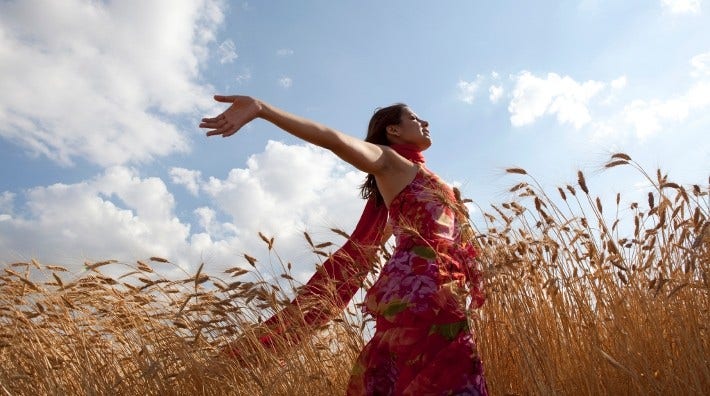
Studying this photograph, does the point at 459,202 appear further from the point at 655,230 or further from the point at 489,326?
the point at 655,230

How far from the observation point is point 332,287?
2895mm

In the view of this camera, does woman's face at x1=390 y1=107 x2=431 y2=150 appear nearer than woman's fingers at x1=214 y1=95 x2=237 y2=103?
No

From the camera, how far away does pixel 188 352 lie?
3041 millimetres

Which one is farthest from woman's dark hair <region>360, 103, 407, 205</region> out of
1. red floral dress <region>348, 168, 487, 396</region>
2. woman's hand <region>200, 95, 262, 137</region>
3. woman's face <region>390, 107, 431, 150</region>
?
woman's hand <region>200, 95, 262, 137</region>

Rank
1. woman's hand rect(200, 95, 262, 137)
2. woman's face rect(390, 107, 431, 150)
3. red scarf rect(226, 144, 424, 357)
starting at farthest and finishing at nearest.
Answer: red scarf rect(226, 144, 424, 357), woman's face rect(390, 107, 431, 150), woman's hand rect(200, 95, 262, 137)

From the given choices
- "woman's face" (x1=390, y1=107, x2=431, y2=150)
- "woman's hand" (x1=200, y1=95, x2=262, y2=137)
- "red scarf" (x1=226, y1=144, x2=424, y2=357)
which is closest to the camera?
"woman's hand" (x1=200, y1=95, x2=262, y2=137)

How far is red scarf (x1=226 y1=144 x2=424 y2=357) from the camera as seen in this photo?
9.64 feet

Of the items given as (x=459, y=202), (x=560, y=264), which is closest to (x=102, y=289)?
(x=459, y=202)

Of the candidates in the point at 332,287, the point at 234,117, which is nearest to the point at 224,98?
the point at 234,117

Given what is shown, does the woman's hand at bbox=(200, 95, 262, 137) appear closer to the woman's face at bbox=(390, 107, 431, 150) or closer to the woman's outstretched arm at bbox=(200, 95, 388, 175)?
the woman's outstretched arm at bbox=(200, 95, 388, 175)

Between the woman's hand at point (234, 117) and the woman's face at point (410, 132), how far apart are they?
35.9 inches

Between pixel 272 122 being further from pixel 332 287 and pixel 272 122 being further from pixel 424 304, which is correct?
pixel 332 287

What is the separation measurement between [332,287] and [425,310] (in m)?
0.83

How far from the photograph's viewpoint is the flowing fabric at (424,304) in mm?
2090
